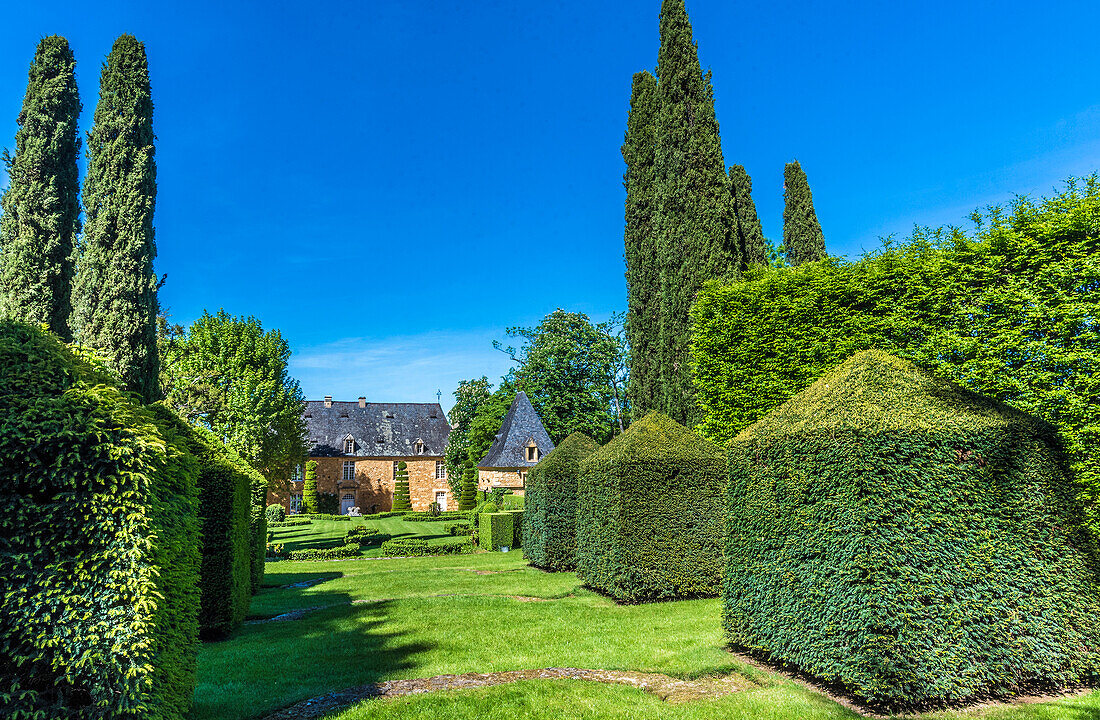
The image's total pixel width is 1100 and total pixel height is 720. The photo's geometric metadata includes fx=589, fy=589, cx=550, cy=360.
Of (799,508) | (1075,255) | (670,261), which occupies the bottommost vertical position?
(799,508)

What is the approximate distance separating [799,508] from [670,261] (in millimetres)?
11662

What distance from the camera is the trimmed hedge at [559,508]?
18578 millimetres

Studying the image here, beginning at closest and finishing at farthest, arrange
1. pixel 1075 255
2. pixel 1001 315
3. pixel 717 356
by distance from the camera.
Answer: pixel 1075 255, pixel 1001 315, pixel 717 356

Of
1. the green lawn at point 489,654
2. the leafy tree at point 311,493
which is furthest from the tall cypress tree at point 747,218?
the leafy tree at point 311,493

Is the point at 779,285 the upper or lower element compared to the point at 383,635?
upper

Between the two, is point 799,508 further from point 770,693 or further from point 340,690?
point 340,690

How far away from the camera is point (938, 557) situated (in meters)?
6.46

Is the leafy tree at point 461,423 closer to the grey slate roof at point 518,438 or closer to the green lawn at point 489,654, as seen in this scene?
the grey slate roof at point 518,438

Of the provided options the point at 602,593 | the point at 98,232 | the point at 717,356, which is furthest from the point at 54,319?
the point at 717,356

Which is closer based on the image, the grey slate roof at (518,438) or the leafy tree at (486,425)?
the grey slate roof at (518,438)

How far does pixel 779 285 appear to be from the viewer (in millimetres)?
12695

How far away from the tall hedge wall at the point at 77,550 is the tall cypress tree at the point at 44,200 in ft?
49.7

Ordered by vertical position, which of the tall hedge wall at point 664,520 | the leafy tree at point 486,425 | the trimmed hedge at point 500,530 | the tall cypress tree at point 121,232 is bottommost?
the trimmed hedge at point 500,530

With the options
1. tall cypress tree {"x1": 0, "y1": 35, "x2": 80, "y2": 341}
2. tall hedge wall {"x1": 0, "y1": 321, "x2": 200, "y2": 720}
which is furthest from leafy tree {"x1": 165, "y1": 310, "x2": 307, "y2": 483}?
tall hedge wall {"x1": 0, "y1": 321, "x2": 200, "y2": 720}
